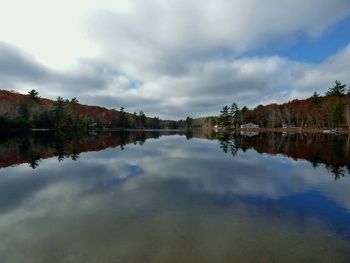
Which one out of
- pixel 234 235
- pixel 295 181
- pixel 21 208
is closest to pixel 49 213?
pixel 21 208

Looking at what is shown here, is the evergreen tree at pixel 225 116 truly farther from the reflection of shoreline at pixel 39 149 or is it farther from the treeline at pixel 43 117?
the reflection of shoreline at pixel 39 149

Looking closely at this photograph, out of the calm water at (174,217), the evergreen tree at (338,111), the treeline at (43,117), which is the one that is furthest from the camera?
the evergreen tree at (338,111)

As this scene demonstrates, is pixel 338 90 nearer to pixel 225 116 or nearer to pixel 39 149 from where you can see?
pixel 225 116

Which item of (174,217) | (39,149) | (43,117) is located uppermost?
(43,117)

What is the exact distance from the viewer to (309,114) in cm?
13712

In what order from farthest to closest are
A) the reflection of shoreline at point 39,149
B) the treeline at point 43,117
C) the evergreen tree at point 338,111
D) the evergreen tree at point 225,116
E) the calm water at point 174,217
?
the evergreen tree at point 225,116 < the evergreen tree at point 338,111 < the treeline at point 43,117 < the reflection of shoreline at point 39,149 < the calm water at point 174,217

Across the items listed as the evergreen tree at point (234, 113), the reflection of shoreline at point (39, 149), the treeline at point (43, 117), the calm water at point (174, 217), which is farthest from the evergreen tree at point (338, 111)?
the treeline at point (43, 117)

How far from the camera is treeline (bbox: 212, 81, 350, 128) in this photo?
11816 centimetres

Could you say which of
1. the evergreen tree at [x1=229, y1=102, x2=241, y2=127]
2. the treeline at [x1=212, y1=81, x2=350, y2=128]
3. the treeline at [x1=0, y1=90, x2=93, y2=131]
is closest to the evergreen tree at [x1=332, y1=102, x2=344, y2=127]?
the treeline at [x1=212, y1=81, x2=350, y2=128]

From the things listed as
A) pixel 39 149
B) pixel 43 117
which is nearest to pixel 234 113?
pixel 43 117

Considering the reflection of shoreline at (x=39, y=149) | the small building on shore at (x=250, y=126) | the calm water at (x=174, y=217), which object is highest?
the small building on shore at (x=250, y=126)

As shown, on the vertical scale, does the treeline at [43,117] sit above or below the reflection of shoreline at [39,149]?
above

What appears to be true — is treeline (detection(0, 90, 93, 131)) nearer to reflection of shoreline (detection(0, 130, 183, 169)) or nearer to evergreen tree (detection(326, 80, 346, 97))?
reflection of shoreline (detection(0, 130, 183, 169))

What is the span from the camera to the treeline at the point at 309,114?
4652 inches
